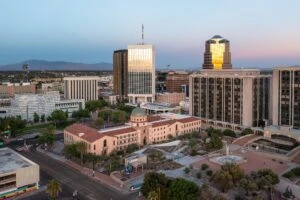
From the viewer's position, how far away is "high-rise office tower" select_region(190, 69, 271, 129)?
3922 inches

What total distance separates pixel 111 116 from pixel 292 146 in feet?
188

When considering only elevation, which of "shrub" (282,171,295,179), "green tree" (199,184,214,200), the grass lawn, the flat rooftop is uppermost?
the flat rooftop

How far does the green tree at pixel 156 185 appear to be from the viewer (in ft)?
163

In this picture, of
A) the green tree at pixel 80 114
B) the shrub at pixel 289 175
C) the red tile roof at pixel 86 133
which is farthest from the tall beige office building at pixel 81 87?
the shrub at pixel 289 175

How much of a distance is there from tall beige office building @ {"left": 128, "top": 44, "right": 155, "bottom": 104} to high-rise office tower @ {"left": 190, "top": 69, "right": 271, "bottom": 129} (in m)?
50.6

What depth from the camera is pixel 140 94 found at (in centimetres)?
16175

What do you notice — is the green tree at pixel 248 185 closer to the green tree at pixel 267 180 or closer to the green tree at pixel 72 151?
the green tree at pixel 267 180

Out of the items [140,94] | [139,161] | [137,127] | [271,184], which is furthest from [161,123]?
[140,94]

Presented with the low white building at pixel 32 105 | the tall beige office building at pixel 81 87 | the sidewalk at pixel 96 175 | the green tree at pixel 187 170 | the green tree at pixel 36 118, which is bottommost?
the sidewalk at pixel 96 175

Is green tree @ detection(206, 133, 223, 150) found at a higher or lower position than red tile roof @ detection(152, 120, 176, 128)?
lower

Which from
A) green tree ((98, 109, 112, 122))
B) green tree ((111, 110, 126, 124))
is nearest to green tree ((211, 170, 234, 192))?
green tree ((111, 110, 126, 124))

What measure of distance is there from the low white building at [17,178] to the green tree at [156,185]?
19.7m

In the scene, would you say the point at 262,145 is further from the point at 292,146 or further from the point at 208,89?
the point at 208,89

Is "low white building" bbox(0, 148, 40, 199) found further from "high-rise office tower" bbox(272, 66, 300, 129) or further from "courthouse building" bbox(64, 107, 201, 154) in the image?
"high-rise office tower" bbox(272, 66, 300, 129)
